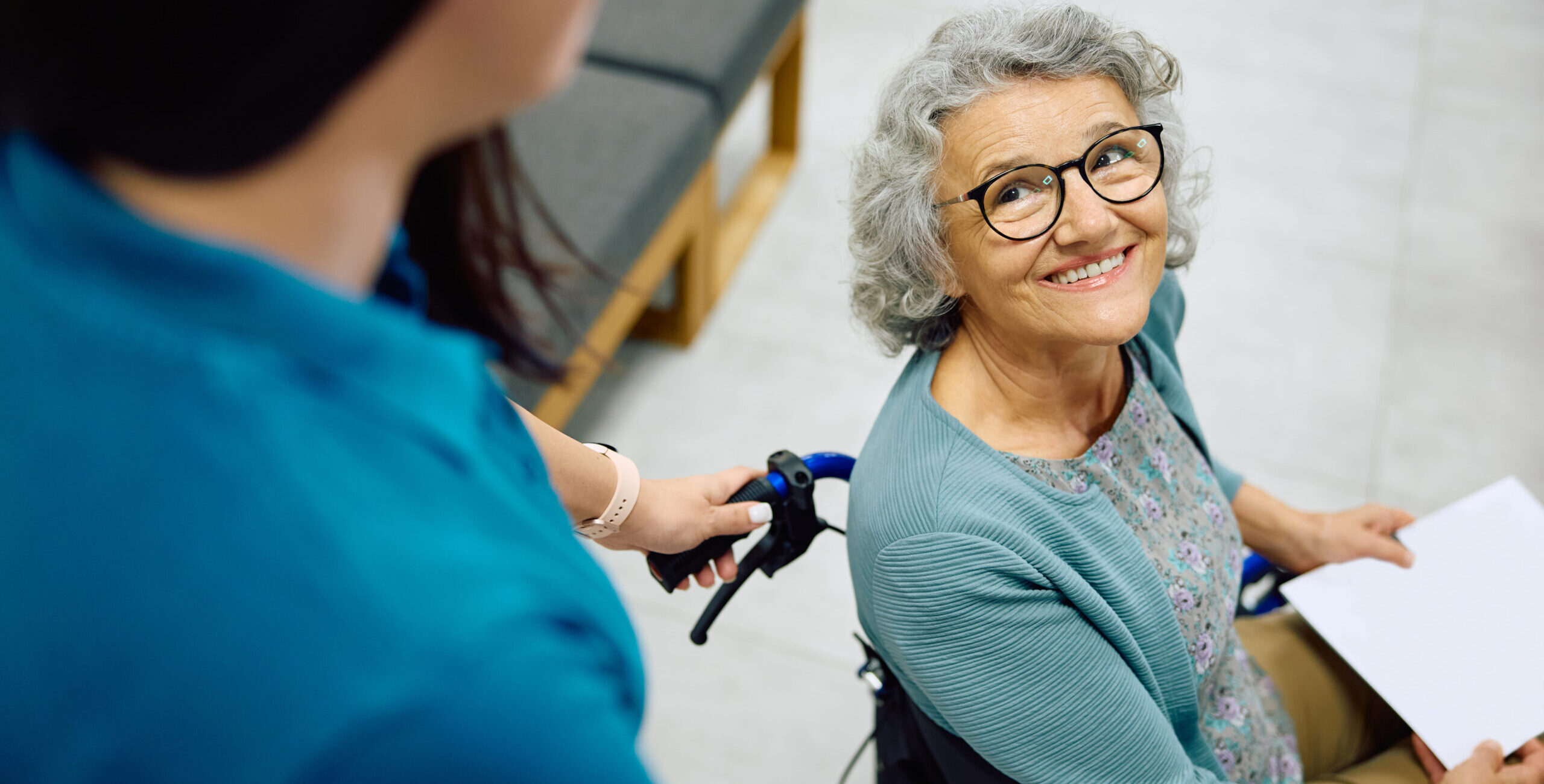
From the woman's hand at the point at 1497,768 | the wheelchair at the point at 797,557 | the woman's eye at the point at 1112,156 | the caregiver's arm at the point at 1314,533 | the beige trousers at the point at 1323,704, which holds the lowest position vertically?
the wheelchair at the point at 797,557

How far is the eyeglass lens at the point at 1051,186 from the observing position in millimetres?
1255

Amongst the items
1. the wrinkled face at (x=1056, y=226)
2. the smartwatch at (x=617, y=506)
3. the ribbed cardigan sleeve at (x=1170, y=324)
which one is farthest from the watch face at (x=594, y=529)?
the ribbed cardigan sleeve at (x=1170, y=324)

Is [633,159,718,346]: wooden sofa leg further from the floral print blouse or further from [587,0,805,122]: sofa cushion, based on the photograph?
the floral print blouse

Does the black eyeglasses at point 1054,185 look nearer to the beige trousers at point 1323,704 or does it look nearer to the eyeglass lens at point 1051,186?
the eyeglass lens at point 1051,186

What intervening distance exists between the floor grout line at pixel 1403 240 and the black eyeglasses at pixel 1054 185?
5.61ft

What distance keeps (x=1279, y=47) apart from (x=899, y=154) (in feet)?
10.5

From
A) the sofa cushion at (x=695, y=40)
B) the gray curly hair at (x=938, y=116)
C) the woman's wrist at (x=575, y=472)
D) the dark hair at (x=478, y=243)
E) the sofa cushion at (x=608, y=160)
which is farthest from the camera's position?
the sofa cushion at (x=695, y=40)

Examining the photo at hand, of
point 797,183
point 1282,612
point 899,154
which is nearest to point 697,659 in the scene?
point 1282,612

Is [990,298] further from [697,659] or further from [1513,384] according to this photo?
[1513,384]

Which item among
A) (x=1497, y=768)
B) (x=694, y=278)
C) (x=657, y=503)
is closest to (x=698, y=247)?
(x=694, y=278)

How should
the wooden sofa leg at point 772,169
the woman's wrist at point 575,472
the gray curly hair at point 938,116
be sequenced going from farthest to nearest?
the wooden sofa leg at point 772,169
the gray curly hair at point 938,116
the woman's wrist at point 575,472

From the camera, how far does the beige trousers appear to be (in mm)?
1560

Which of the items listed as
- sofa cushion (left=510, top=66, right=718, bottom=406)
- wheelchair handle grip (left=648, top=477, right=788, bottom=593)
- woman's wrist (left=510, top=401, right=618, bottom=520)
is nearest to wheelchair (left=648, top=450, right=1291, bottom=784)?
wheelchair handle grip (left=648, top=477, right=788, bottom=593)

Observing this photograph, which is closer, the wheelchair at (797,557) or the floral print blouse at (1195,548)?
the wheelchair at (797,557)
